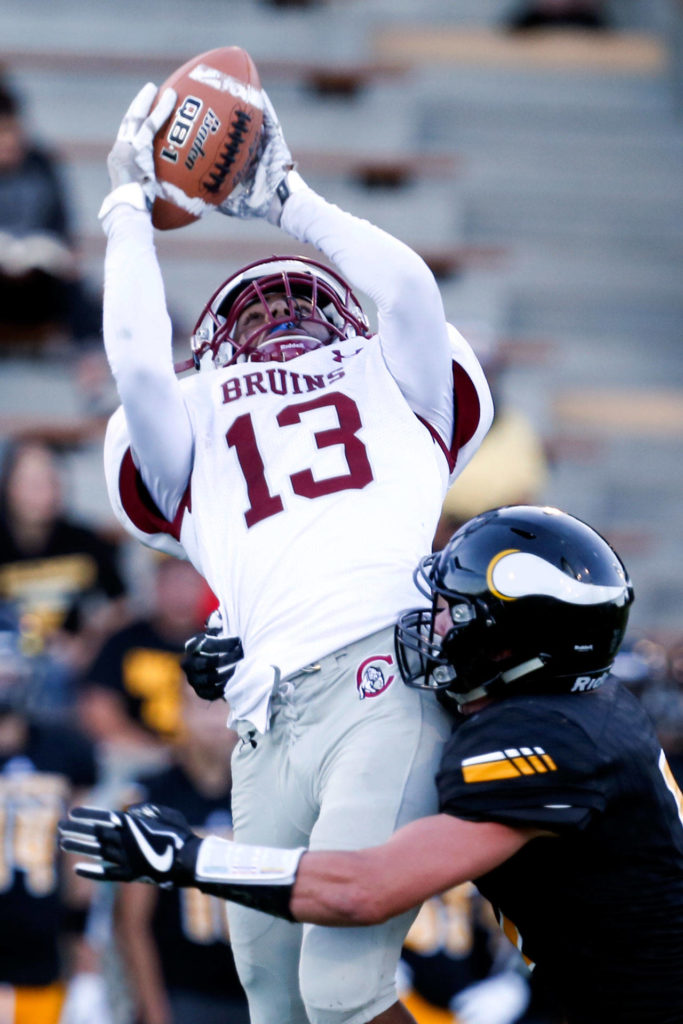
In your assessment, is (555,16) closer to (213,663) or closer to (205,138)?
(205,138)

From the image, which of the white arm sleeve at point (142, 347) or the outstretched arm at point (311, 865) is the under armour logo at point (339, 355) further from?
the outstretched arm at point (311, 865)

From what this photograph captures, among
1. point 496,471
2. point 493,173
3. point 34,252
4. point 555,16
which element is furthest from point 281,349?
point 555,16

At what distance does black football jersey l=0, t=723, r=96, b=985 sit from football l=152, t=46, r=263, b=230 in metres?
2.59

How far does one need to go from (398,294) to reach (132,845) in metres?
1.16

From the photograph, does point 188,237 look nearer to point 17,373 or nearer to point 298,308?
point 17,373

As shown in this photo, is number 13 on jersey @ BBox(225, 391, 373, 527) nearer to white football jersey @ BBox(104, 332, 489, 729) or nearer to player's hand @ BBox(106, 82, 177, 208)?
white football jersey @ BBox(104, 332, 489, 729)

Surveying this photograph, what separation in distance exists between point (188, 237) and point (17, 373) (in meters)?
1.41

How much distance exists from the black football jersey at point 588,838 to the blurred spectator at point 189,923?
2299mm

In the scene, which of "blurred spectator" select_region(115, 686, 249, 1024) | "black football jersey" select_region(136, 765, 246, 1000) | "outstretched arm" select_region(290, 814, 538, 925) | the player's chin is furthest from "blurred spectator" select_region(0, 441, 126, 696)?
"outstretched arm" select_region(290, 814, 538, 925)

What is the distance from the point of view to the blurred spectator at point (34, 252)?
6883 mm

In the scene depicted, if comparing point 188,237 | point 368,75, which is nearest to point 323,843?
point 188,237

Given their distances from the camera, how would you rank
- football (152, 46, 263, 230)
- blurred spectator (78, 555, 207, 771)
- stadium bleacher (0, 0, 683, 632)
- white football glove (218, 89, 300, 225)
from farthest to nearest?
1. stadium bleacher (0, 0, 683, 632)
2. blurred spectator (78, 555, 207, 771)
3. white football glove (218, 89, 300, 225)
4. football (152, 46, 263, 230)

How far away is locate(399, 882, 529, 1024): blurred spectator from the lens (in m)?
4.79

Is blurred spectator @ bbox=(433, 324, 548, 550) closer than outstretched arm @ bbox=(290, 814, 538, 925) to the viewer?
No
